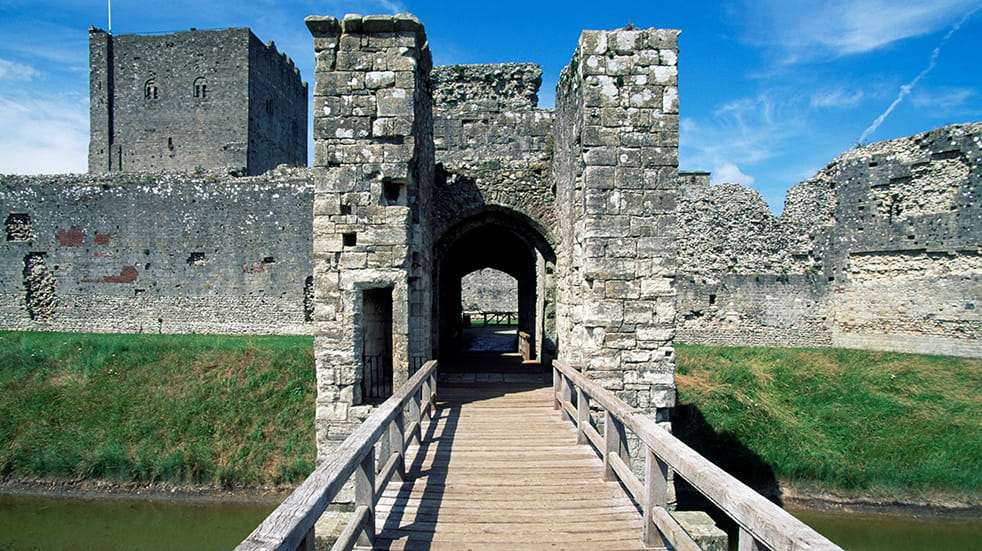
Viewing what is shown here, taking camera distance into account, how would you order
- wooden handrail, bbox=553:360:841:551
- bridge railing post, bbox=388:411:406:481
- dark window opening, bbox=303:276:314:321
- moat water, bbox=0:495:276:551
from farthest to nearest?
dark window opening, bbox=303:276:314:321 → moat water, bbox=0:495:276:551 → bridge railing post, bbox=388:411:406:481 → wooden handrail, bbox=553:360:841:551

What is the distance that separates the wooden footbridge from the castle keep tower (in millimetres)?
24347

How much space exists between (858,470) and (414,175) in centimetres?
973

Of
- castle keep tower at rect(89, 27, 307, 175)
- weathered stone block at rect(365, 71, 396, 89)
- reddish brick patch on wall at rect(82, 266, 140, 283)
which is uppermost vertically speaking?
castle keep tower at rect(89, 27, 307, 175)

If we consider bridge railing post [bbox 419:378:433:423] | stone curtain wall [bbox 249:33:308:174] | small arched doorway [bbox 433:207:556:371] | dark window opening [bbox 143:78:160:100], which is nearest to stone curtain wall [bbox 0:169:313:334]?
small arched doorway [bbox 433:207:556:371]

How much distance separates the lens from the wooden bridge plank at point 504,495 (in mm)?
3514

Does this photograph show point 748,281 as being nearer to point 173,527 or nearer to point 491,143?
point 491,143

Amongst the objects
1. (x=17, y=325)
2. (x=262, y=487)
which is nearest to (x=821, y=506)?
(x=262, y=487)

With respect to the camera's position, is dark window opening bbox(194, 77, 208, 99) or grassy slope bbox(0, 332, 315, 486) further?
dark window opening bbox(194, 77, 208, 99)

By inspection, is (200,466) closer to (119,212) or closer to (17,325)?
(119,212)

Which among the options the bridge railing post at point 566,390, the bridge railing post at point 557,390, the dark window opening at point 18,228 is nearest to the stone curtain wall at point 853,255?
the bridge railing post at point 557,390

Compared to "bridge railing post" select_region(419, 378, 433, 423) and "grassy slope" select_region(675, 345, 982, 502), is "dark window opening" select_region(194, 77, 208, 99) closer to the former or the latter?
"bridge railing post" select_region(419, 378, 433, 423)

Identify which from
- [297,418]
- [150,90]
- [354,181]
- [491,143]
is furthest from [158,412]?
[150,90]

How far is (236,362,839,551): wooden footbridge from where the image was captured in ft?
7.49

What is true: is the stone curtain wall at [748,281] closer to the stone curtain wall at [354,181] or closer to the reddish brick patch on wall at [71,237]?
the stone curtain wall at [354,181]
